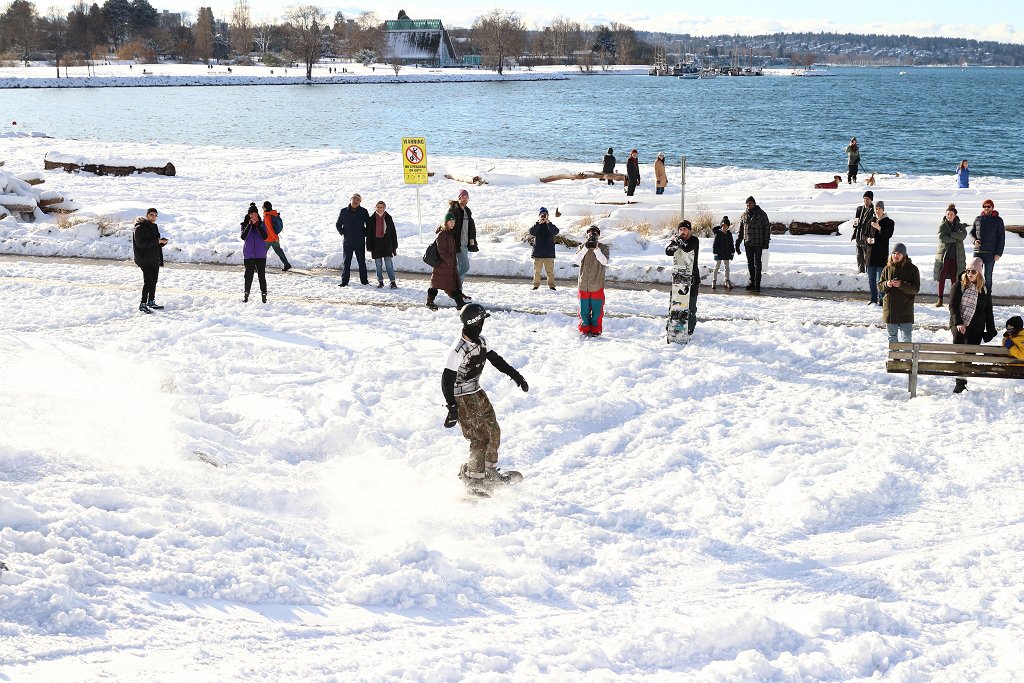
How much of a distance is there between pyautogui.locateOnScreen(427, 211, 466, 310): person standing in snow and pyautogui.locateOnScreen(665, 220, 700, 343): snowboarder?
10.7ft

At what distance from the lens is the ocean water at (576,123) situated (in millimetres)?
54844

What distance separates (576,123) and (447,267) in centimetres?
6546

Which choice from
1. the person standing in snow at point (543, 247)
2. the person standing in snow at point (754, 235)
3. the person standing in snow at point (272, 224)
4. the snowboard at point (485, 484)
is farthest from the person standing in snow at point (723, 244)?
the snowboard at point (485, 484)

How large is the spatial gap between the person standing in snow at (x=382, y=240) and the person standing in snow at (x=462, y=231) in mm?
1193

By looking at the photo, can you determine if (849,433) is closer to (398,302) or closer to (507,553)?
(507,553)

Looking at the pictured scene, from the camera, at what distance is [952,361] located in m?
10.9

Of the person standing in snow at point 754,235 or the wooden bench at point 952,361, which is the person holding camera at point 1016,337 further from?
the person standing in snow at point 754,235

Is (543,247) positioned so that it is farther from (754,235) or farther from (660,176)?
(660,176)

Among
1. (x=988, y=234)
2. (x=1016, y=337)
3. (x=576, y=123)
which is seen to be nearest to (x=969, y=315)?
(x=1016, y=337)

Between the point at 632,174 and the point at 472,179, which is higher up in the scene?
the point at 632,174

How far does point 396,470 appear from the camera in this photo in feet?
32.3

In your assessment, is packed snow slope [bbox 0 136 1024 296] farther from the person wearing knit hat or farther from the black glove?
the black glove

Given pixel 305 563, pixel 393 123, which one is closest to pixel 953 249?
pixel 305 563

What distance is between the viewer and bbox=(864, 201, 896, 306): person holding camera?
1405 cm
